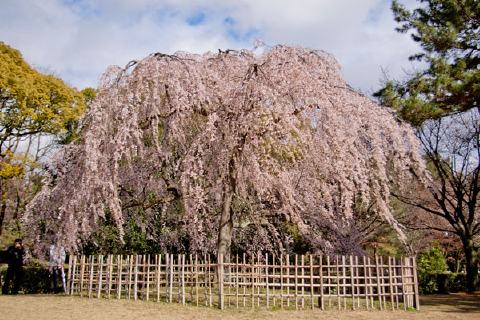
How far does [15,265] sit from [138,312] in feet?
17.5

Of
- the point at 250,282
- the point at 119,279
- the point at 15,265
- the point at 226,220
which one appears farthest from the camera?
the point at 15,265

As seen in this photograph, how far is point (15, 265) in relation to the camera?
11.0 meters

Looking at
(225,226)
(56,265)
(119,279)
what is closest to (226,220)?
(225,226)

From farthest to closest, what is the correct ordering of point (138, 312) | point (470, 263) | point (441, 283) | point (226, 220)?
1. point (441, 283)
2. point (470, 263)
3. point (226, 220)
4. point (138, 312)

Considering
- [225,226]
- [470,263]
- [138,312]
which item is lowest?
[138,312]

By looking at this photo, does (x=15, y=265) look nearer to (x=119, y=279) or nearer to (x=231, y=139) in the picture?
(x=119, y=279)

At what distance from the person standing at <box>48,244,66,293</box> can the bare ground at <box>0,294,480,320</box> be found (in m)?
1.02

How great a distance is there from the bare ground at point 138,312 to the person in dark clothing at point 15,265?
79.5 inches

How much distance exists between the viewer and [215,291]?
9727 mm

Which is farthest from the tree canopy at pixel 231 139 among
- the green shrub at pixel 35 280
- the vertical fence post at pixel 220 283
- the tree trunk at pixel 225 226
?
the green shrub at pixel 35 280

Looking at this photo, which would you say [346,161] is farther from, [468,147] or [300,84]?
[468,147]

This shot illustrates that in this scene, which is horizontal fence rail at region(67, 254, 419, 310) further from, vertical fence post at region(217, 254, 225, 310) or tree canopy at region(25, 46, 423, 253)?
tree canopy at region(25, 46, 423, 253)

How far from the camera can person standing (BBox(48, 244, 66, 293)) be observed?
9573mm

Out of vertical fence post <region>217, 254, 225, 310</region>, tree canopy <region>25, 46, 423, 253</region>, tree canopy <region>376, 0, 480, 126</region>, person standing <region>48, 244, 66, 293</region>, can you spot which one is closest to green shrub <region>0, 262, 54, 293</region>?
person standing <region>48, 244, 66, 293</region>
